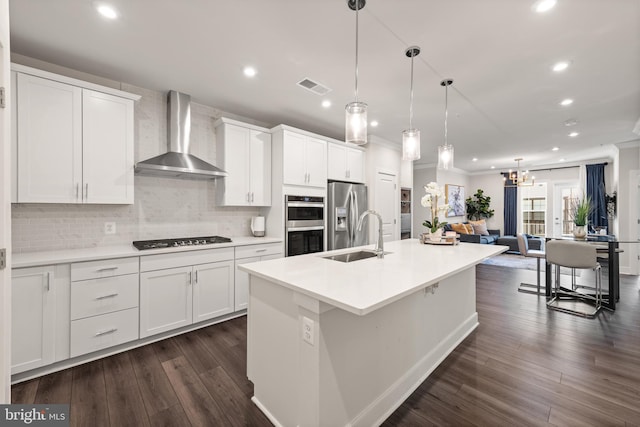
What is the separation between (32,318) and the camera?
199cm

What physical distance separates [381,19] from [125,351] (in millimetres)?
3450

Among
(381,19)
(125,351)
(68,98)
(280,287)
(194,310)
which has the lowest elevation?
(125,351)

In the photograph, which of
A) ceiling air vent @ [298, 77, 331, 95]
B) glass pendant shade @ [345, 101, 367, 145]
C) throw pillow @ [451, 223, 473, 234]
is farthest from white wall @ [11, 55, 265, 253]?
throw pillow @ [451, 223, 473, 234]

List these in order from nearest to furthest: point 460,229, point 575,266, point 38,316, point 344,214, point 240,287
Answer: point 38,316, point 240,287, point 575,266, point 344,214, point 460,229

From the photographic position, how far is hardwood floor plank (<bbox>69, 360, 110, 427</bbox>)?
63.4 inches

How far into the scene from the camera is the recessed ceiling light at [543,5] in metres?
1.69

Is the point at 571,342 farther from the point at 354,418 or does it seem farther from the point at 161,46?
the point at 161,46

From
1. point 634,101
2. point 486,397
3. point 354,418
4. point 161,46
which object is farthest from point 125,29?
point 634,101

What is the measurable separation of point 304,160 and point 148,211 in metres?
2.02

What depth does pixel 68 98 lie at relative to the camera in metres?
2.30

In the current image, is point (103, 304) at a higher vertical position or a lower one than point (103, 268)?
lower

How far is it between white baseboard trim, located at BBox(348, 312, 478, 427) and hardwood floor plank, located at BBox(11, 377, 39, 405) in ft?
7.10

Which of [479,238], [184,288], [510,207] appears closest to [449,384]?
[184,288]

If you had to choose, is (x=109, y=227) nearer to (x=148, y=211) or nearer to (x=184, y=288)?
(x=148, y=211)
